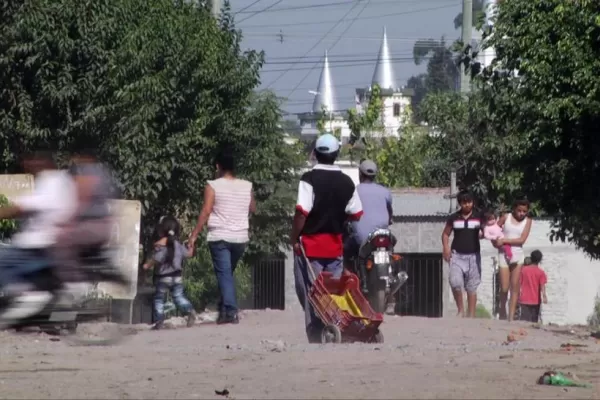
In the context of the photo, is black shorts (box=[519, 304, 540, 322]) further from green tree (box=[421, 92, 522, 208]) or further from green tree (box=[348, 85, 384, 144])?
green tree (box=[348, 85, 384, 144])

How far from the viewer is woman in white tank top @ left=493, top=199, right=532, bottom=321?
17203 mm

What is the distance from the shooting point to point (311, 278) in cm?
1117

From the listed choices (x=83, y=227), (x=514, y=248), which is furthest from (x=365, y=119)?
(x=83, y=227)

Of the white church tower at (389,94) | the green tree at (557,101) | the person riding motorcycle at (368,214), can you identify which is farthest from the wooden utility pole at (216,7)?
the white church tower at (389,94)

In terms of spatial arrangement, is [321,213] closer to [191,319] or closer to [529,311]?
[191,319]

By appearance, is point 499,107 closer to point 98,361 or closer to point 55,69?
point 55,69

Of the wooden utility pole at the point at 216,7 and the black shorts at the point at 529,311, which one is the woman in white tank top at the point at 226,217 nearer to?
the black shorts at the point at 529,311

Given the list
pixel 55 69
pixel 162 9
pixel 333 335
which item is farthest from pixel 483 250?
pixel 333 335

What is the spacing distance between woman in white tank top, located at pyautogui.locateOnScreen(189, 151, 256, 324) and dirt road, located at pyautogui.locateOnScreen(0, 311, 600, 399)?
1.35 m

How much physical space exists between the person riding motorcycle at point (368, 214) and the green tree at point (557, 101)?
5.02 metres

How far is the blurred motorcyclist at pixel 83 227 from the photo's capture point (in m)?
10.2

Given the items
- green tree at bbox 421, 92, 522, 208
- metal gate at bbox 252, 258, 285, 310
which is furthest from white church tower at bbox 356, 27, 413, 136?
metal gate at bbox 252, 258, 285, 310

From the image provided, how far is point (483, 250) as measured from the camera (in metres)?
35.6

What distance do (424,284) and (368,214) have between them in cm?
2278
